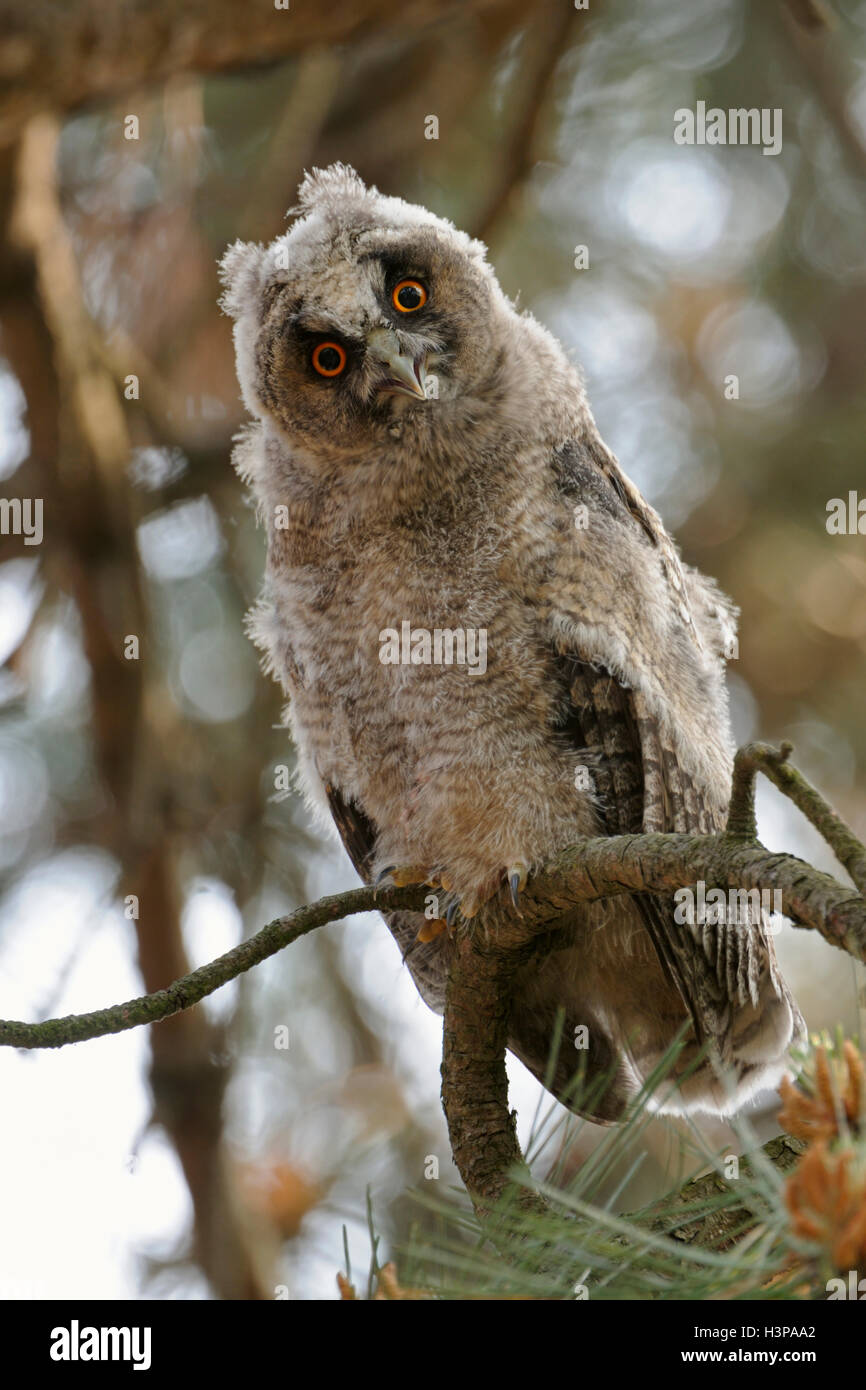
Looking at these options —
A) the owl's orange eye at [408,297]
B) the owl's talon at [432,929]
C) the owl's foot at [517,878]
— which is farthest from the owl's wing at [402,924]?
the owl's orange eye at [408,297]

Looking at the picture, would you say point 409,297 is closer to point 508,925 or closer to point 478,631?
point 478,631

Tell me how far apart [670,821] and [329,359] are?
1275 millimetres

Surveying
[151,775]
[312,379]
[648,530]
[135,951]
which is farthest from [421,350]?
[135,951]

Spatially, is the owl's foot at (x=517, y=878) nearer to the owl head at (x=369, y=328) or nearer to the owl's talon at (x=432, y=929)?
the owl's talon at (x=432, y=929)

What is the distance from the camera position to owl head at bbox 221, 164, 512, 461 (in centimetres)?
280

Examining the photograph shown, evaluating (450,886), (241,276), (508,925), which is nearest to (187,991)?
(508,925)

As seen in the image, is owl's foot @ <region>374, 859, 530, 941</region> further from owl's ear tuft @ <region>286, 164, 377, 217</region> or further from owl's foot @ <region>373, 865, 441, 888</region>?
owl's ear tuft @ <region>286, 164, 377, 217</region>

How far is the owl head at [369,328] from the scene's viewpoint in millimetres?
2799

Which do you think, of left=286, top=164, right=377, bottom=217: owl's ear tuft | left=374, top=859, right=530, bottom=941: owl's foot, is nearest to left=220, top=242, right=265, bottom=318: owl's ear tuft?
left=286, top=164, right=377, bottom=217: owl's ear tuft

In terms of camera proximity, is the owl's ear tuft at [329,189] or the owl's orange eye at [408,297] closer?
the owl's orange eye at [408,297]

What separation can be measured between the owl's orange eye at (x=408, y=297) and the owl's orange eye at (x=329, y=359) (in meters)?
0.17

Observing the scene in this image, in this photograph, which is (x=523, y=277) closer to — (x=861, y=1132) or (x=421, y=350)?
(x=421, y=350)

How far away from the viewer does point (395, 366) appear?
2717mm

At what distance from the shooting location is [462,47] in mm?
4676
